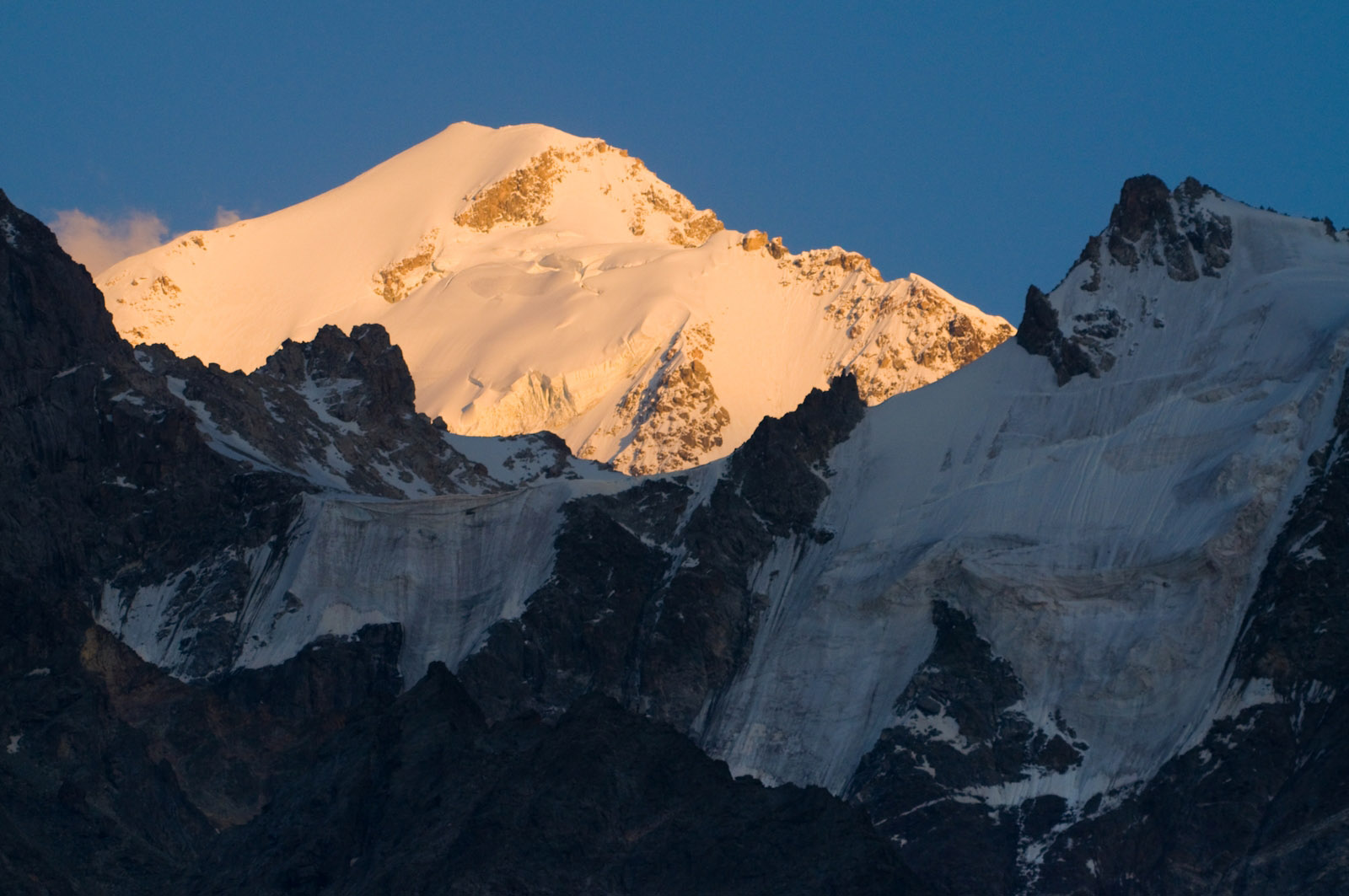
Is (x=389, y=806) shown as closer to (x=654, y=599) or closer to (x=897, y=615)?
(x=897, y=615)

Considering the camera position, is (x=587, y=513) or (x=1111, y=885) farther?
(x=587, y=513)

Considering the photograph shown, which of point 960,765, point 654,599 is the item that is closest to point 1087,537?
point 960,765

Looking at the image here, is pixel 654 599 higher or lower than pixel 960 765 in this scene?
higher

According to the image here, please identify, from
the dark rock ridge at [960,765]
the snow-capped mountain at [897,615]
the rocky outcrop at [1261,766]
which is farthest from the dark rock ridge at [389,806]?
the rocky outcrop at [1261,766]

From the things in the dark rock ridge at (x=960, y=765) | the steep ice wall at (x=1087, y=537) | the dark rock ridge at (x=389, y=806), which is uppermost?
the steep ice wall at (x=1087, y=537)

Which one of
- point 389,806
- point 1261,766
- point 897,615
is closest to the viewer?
point 389,806

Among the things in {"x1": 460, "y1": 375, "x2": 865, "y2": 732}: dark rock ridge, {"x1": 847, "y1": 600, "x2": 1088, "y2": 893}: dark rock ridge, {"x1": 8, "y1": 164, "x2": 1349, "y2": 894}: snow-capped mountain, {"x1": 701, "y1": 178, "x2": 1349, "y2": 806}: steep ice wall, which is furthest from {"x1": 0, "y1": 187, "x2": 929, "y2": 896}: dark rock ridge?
{"x1": 460, "y1": 375, "x2": 865, "y2": 732}: dark rock ridge

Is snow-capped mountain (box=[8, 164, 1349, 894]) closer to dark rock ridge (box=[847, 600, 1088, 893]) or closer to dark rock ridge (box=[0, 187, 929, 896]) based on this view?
dark rock ridge (box=[847, 600, 1088, 893])

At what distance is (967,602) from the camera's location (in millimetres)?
173750

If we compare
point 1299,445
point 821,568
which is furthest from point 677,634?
point 1299,445

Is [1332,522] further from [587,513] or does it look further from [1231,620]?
[587,513]

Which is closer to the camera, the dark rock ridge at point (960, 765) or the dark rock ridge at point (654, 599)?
the dark rock ridge at point (960, 765)

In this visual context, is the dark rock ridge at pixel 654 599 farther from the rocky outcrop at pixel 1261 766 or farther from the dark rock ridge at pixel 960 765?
the rocky outcrop at pixel 1261 766

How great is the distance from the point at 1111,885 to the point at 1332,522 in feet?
97.7
